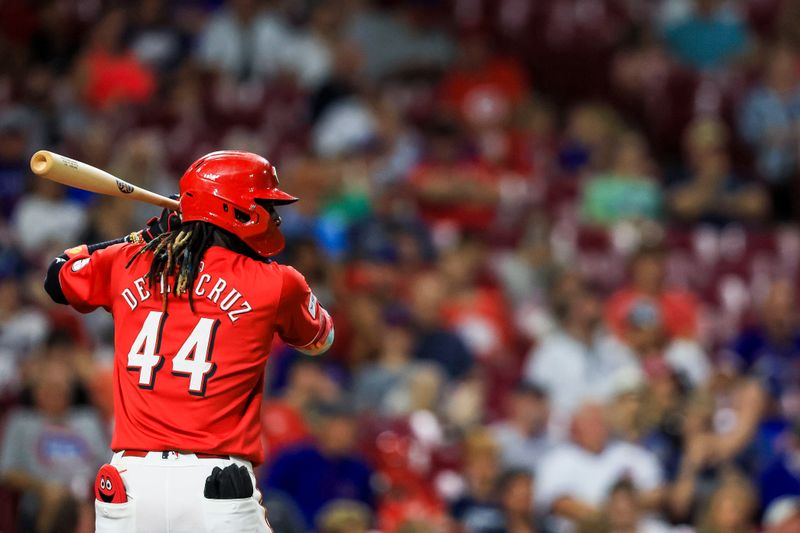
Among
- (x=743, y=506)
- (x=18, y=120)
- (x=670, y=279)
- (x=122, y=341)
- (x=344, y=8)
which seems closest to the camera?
(x=122, y=341)

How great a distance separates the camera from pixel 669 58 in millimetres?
13500

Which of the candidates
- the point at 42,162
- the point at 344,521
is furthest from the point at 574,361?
the point at 42,162

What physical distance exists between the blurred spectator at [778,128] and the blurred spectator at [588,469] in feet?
14.6

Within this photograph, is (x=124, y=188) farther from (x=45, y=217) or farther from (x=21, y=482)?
(x=45, y=217)

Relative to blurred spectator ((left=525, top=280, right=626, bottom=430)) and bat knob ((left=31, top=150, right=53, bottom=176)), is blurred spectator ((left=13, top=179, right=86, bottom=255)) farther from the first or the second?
bat knob ((left=31, top=150, right=53, bottom=176))

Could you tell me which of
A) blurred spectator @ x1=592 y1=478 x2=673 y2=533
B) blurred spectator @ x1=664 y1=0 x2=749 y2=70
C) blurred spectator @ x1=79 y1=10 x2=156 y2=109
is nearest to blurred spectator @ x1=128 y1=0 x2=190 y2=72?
blurred spectator @ x1=79 y1=10 x2=156 y2=109

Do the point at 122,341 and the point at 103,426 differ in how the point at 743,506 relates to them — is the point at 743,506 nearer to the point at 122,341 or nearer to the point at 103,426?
the point at 103,426

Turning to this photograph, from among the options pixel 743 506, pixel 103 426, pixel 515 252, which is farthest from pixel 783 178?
pixel 103 426

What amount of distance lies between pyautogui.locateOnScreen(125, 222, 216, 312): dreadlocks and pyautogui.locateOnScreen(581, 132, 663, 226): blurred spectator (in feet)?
24.2

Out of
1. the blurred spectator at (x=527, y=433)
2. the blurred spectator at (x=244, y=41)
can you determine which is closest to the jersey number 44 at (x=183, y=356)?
the blurred spectator at (x=527, y=433)

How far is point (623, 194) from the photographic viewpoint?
1178 centimetres

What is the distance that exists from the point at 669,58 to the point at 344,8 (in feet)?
10.7

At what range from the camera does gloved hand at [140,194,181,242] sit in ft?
15.5

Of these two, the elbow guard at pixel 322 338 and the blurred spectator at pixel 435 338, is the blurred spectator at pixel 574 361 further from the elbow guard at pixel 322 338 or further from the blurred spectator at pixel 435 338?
the elbow guard at pixel 322 338
